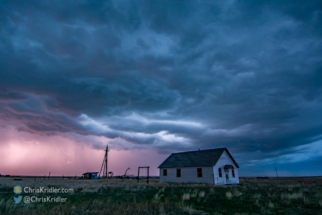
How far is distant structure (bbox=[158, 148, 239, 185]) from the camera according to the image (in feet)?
107

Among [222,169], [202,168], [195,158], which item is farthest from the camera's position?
[195,158]

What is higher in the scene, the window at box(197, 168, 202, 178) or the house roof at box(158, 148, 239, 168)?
the house roof at box(158, 148, 239, 168)

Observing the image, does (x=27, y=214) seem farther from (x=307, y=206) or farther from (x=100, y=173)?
(x=100, y=173)

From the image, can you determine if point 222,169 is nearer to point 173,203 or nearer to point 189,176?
point 189,176

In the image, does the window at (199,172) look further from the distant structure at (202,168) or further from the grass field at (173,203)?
the grass field at (173,203)

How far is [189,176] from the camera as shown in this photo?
114 ft

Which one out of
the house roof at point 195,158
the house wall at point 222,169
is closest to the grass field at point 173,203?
the house wall at point 222,169

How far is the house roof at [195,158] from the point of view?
33.9m

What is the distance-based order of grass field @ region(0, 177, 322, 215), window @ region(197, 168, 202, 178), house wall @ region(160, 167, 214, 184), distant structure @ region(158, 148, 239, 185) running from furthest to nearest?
window @ region(197, 168, 202, 178) → distant structure @ region(158, 148, 239, 185) → house wall @ region(160, 167, 214, 184) → grass field @ region(0, 177, 322, 215)

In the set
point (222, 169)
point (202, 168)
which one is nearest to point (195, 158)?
point (202, 168)

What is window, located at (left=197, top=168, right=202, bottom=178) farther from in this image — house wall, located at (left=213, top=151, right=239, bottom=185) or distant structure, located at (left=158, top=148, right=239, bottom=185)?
house wall, located at (left=213, top=151, right=239, bottom=185)

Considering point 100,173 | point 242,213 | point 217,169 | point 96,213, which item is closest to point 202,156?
point 217,169

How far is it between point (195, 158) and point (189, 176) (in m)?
3.63

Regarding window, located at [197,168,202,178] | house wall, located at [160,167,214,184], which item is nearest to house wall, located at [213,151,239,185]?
house wall, located at [160,167,214,184]
